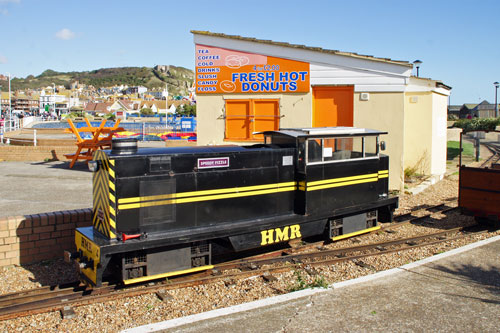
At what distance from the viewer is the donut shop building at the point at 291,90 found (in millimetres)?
14602

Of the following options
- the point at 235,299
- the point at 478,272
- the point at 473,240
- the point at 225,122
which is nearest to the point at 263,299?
the point at 235,299

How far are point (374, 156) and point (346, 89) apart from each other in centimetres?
614

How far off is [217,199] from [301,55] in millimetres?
9201

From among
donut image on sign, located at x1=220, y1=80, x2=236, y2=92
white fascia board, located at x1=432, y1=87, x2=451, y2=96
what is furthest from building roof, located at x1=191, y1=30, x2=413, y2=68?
white fascia board, located at x1=432, y1=87, x2=451, y2=96

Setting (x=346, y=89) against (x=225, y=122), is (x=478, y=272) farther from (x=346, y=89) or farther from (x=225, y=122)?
(x=225, y=122)

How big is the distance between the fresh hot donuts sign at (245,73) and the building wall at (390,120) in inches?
87.1

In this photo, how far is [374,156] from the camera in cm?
957

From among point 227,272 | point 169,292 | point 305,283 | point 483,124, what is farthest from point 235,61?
point 483,124

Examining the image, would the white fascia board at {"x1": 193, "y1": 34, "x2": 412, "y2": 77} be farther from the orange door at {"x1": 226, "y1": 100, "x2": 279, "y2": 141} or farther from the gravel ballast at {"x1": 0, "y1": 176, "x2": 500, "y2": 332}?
the gravel ballast at {"x1": 0, "y1": 176, "x2": 500, "y2": 332}

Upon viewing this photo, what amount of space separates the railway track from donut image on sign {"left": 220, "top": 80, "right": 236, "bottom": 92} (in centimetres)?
777

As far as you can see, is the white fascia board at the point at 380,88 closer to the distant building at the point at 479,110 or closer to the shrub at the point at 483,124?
the shrub at the point at 483,124

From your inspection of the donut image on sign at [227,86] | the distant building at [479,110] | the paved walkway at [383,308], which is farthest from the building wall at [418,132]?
the distant building at [479,110]

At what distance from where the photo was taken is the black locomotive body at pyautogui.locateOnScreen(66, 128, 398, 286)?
6.63 metres

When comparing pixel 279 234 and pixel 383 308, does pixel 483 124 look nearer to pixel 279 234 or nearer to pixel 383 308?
pixel 279 234
